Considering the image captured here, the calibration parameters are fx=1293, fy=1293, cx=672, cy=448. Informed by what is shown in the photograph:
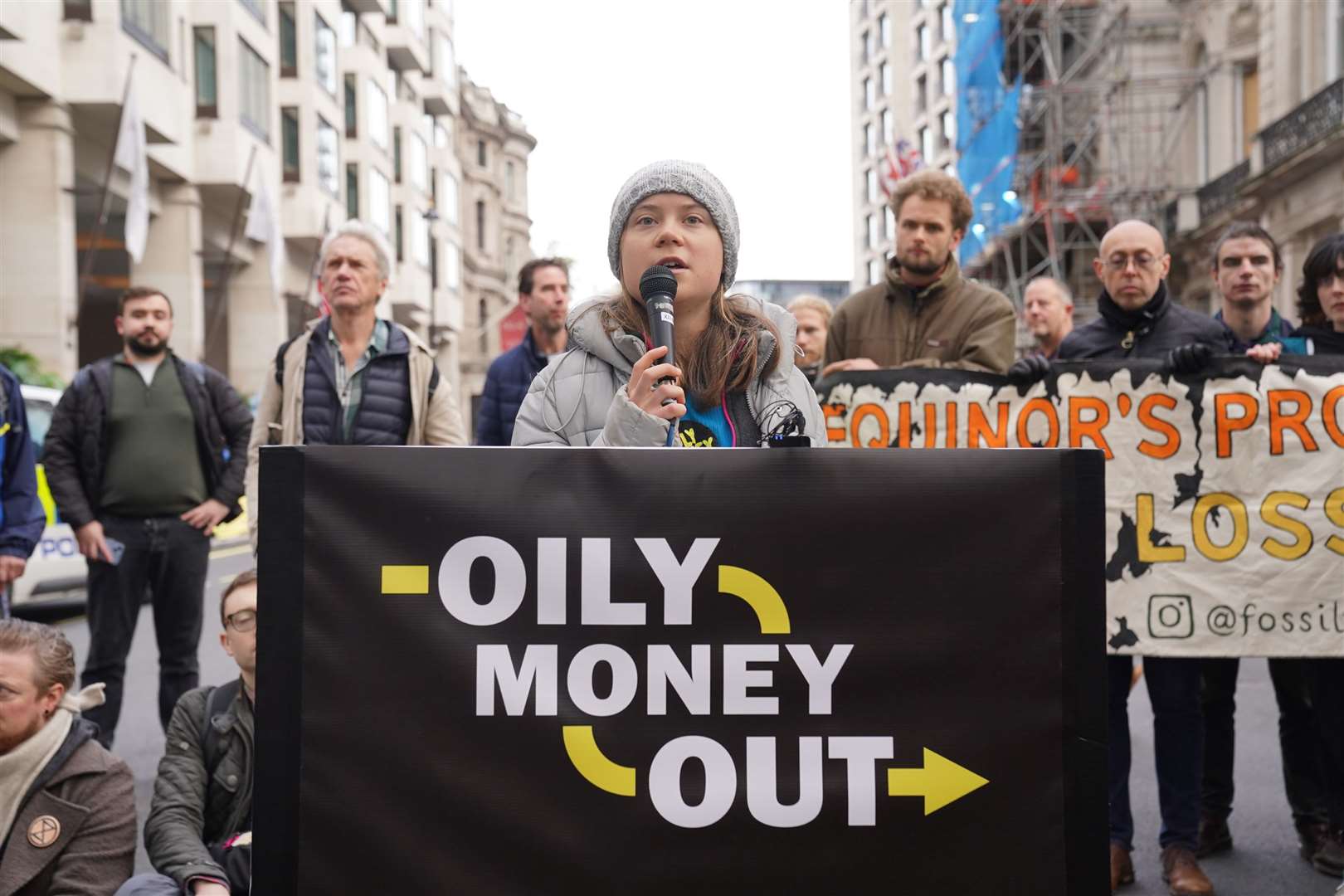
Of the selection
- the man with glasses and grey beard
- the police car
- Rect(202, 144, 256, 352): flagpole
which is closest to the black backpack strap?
the man with glasses and grey beard

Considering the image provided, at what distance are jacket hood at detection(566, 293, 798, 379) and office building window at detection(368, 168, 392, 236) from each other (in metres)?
39.9

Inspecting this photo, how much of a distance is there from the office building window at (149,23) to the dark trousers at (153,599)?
60.7 feet

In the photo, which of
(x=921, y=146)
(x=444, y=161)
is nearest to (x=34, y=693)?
(x=444, y=161)

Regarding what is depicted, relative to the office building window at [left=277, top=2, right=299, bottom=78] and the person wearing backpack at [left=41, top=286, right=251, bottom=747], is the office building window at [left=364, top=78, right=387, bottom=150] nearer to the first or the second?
the office building window at [left=277, top=2, right=299, bottom=78]

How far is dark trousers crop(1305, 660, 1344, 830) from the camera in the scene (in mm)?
4434

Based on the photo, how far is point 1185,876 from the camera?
4.23 meters

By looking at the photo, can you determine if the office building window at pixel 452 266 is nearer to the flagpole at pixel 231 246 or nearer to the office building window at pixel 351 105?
the office building window at pixel 351 105

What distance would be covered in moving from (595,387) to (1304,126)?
2267 centimetres

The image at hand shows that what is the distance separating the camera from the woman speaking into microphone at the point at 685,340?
2.58 m

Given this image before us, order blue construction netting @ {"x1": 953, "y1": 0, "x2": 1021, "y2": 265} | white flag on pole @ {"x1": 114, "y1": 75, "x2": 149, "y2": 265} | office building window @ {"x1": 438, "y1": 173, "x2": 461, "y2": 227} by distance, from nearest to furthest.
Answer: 1. white flag on pole @ {"x1": 114, "y1": 75, "x2": 149, "y2": 265}
2. blue construction netting @ {"x1": 953, "y1": 0, "x2": 1021, "y2": 265}
3. office building window @ {"x1": 438, "y1": 173, "x2": 461, "y2": 227}

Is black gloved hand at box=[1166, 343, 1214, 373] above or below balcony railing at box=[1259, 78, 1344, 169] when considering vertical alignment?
below

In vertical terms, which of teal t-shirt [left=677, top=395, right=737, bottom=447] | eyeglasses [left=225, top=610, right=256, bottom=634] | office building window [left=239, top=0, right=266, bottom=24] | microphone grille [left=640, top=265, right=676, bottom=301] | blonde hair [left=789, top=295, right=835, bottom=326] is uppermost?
office building window [left=239, top=0, right=266, bottom=24]

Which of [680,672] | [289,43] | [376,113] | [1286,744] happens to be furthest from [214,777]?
[376,113]

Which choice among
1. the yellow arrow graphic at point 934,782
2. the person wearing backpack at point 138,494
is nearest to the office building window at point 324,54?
the person wearing backpack at point 138,494
